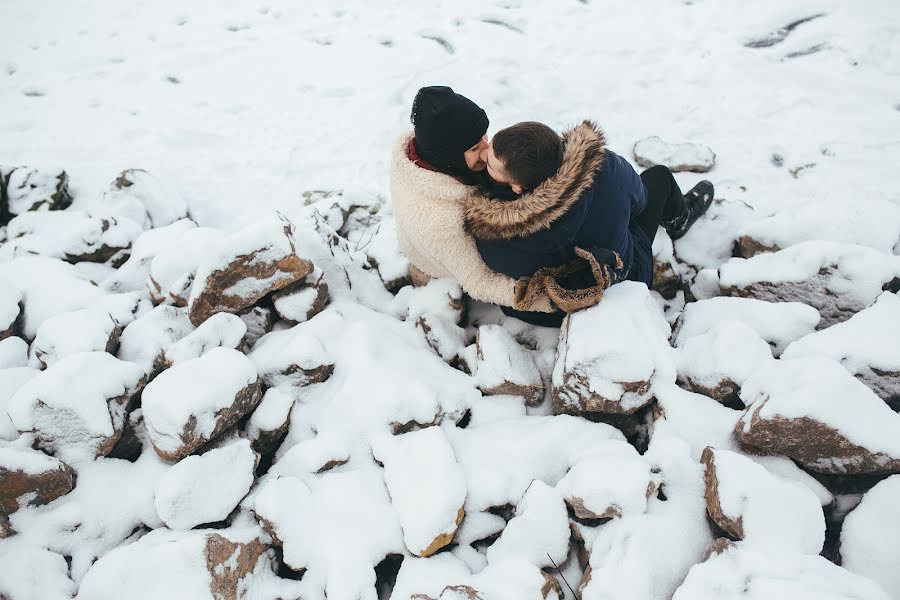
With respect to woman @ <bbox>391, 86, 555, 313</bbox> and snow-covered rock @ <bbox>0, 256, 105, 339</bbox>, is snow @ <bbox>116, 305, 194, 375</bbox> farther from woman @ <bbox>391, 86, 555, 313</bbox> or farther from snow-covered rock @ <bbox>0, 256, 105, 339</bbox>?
woman @ <bbox>391, 86, 555, 313</bbox>

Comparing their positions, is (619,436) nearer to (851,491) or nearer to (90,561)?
(851,491)

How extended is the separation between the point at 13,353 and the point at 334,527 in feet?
6.30

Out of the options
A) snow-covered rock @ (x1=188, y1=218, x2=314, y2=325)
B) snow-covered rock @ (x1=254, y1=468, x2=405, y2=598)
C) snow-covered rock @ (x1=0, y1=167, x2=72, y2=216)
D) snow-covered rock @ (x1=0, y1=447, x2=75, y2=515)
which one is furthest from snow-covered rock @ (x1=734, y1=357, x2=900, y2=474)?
snow-covered rock @ (x1=0, y1=167, x2=72, y2=216)

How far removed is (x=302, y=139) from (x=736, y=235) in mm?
3363

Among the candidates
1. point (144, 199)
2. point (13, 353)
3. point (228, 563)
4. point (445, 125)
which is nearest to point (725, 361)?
point (445, 125)

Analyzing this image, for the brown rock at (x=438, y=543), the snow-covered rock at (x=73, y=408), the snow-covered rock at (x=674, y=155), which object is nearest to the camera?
the brown rock at (x=438, y=543)

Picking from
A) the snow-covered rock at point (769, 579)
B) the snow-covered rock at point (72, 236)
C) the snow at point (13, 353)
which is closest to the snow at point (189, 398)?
the snow at point (13, 353)

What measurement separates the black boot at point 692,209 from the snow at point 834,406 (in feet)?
4.48

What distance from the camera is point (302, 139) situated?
14.1 feet

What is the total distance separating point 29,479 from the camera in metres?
1.99

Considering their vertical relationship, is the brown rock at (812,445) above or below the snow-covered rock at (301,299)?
below

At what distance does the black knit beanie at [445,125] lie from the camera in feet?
7.34

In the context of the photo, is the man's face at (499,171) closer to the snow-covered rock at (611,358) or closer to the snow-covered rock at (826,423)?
the snow-covered rock at (611,358)

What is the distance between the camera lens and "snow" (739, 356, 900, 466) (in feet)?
6.06
